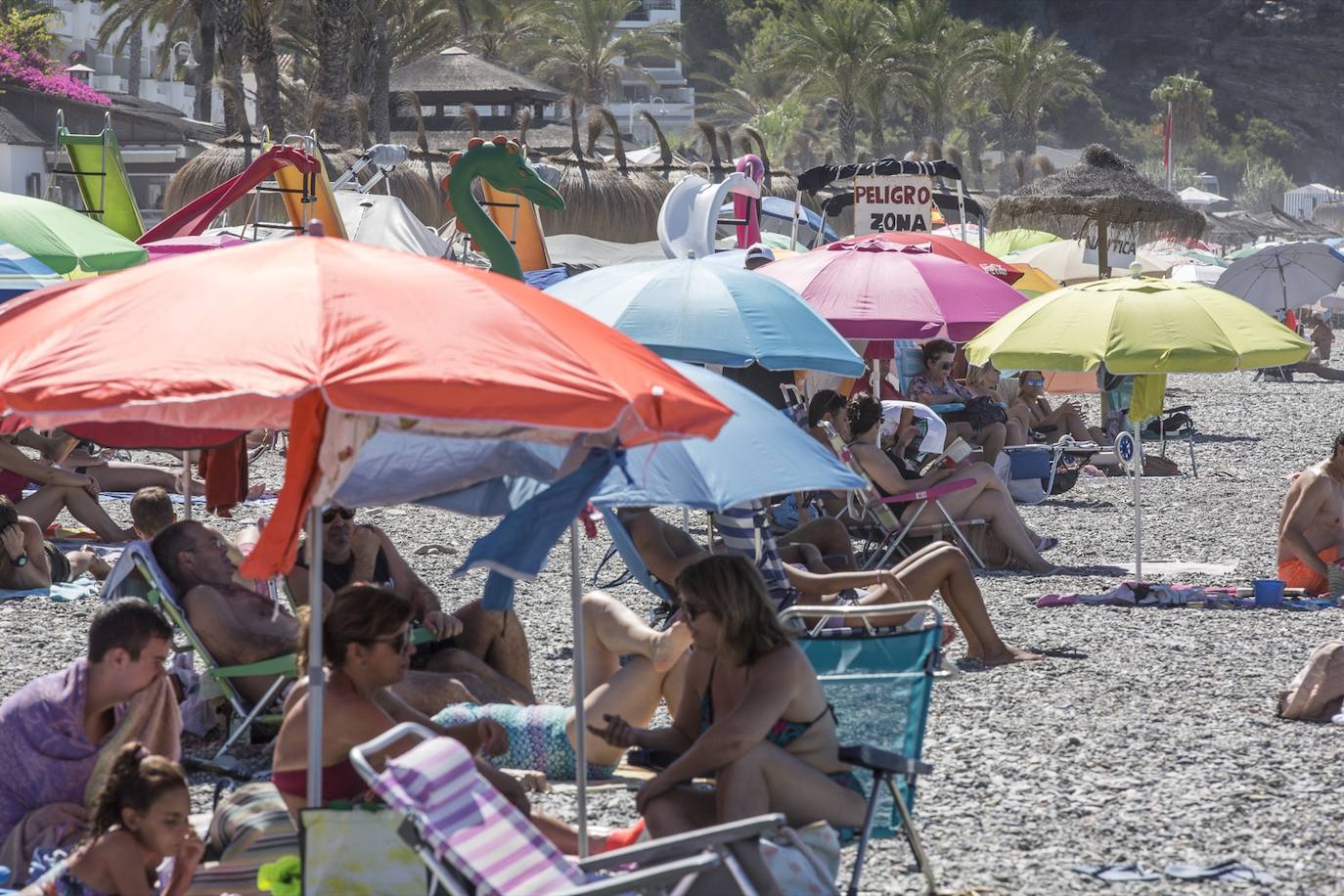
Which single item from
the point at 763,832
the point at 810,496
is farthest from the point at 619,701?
the point at 810,496

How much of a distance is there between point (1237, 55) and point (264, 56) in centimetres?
7904

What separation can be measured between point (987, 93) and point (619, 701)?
6414 cm

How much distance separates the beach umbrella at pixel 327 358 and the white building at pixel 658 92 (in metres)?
78.3

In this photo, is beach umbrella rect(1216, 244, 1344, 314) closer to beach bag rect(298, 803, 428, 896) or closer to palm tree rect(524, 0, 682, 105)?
beach bag rect(298, 803, 428, 896)

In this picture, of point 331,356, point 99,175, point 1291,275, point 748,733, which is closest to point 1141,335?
point 748,733

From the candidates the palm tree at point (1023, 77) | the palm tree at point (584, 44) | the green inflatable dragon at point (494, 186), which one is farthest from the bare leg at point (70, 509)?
the palm tree at point (1023, 77)

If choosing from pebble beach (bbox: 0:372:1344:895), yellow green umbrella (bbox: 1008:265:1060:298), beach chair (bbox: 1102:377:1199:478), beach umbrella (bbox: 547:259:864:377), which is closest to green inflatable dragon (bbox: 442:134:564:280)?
pebble beach (bbox: 0:372:1344:895)

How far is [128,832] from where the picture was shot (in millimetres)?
3738

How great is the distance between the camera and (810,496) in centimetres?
1009

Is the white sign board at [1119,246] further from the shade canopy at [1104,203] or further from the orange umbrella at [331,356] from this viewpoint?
the orange umbrella at [331,356]

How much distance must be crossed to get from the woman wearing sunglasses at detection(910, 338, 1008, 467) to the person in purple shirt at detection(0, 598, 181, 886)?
26.1ft

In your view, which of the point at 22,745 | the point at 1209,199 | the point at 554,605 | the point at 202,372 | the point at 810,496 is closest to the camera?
the point at 202,372

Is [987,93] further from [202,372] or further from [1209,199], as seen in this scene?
[202,372]

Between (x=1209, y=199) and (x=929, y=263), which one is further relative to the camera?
(x=1209, y=199)
